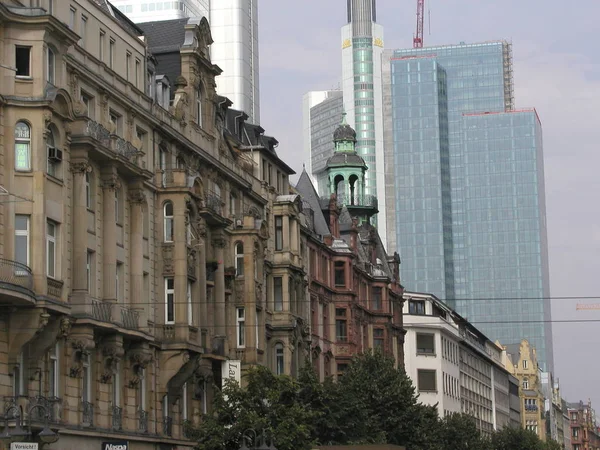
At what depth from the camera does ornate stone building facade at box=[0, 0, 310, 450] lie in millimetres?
51094

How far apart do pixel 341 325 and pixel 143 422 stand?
47.7 metres

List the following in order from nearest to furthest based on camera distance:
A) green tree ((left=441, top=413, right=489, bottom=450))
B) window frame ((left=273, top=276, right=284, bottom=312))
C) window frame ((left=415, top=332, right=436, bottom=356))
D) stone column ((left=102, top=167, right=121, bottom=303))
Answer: stone column ((left=102, top=167, right=121, bottom=303)) < window frame ((left=273, top=276, right=284, bottom=312)) < green tree ((left=441, top=413, right=489, bottom=450)) < window frame ((left=415, top=332, right=436, bottom=356))

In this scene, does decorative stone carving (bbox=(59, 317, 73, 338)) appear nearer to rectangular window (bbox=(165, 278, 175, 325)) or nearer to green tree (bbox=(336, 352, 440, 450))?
rectangular window (bbox=(165, 278, 175, 325))

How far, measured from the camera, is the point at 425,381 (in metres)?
160

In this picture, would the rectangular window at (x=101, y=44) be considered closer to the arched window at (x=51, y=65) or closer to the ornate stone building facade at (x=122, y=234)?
the ornate stone building facade at (x=122, y=234)

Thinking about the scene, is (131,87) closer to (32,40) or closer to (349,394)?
(32,40)

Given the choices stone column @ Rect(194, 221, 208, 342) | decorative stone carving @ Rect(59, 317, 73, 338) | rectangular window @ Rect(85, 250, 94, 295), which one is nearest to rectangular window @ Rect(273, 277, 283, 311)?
stone column @ Rect(194, 221, 208, 342)

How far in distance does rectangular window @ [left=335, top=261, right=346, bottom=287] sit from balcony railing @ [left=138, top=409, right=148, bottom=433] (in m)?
47.3

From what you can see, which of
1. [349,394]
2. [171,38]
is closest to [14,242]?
[171,38]

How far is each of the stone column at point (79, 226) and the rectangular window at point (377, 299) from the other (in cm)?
6878

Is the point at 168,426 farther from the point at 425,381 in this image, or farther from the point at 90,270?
the point at 425,381

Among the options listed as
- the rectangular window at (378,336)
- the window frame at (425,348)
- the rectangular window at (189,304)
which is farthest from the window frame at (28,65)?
the window frame at (425,348)

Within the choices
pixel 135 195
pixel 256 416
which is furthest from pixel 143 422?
pixel 135 195

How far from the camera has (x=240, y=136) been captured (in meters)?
91.8
